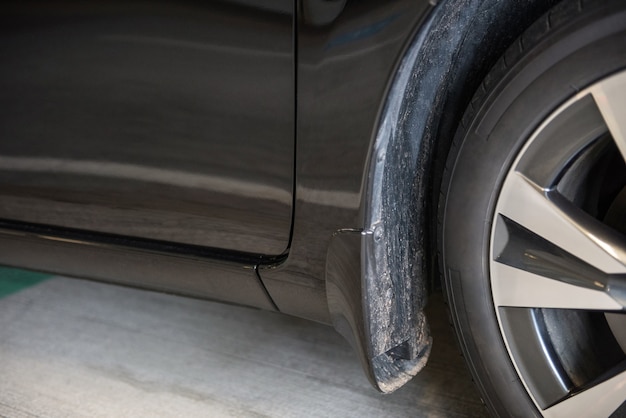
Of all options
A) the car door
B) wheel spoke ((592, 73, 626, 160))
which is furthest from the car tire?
the car door

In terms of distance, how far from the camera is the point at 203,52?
1.17 metres

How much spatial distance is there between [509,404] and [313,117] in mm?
541

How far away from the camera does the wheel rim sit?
3.32ft

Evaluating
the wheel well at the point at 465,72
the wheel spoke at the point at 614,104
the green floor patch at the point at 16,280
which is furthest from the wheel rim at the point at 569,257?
the green floor patch at the point at 16,280

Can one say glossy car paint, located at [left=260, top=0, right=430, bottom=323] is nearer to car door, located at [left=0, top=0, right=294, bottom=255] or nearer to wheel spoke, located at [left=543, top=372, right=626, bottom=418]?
car door, located at [left=0, top=0, right=294, bottom=255]

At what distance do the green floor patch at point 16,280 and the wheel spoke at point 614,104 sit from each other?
1.70 metres

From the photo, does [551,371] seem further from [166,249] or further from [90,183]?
[90,183]

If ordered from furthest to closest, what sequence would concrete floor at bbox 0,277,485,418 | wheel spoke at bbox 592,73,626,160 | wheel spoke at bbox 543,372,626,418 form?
concrete floor at bbox 0,277,485,418
wheel spoke at bbox 543,372,626,418
wheel spoke at bbox 592,73,626,160

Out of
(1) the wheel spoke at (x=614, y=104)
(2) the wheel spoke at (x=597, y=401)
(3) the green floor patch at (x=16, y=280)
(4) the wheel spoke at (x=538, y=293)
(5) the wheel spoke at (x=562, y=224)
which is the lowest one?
(3) the green floor patch at (x=16, y=280)

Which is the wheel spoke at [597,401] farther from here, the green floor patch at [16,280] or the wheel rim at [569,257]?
the green floor patch at [16,280]

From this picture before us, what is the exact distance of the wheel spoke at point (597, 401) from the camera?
3.46 feet

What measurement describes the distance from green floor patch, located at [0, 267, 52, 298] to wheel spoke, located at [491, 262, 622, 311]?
1.50 metres

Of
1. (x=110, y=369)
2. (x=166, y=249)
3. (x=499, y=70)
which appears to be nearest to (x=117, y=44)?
(x=166, y=249)

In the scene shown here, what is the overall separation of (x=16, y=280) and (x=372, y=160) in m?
1.59
